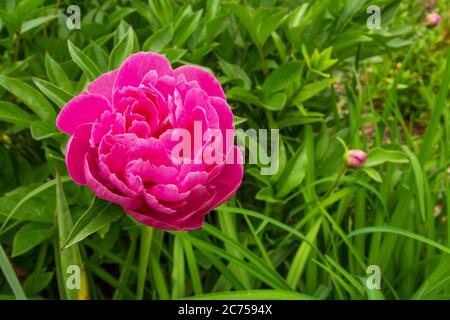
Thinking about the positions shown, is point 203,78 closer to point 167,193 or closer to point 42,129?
point 167,193

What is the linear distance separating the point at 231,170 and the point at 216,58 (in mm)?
710

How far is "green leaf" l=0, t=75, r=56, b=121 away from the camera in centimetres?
95

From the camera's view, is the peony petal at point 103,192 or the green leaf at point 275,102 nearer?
the peony petal at point 103,192

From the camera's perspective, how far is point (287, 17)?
4.01 ft

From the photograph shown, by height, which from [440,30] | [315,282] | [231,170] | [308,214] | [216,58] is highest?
[440,30]

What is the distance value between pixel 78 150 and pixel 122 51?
32 cm

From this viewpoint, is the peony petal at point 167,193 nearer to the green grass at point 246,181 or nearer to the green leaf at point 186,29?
the green grass at point 246,181

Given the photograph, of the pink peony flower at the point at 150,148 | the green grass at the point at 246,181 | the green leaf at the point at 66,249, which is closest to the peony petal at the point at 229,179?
the pink peony flower at the point at 150,148

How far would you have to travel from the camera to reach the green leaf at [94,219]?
612 millimetres

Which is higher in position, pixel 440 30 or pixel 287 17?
pixel 440 30

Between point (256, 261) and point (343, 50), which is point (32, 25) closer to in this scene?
point (256, 261)

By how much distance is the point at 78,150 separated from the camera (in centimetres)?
64

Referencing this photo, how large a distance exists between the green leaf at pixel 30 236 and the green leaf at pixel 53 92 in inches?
10.9
